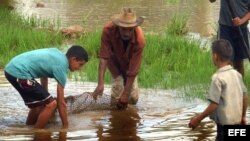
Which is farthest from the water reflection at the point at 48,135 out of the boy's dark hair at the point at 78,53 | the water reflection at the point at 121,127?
the boy's dark hair at the point at 78,53

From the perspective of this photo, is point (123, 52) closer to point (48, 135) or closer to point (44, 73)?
point (44, 73)

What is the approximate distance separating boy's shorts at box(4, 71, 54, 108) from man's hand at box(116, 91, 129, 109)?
106 centimetres

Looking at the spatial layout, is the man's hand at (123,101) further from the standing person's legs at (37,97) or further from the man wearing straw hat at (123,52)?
the standing person's legs at (37,97)

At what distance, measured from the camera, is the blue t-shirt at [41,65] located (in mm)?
6551

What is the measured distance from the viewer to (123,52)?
7.68 m

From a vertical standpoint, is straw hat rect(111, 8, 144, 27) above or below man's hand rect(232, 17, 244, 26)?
above

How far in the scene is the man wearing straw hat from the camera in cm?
736

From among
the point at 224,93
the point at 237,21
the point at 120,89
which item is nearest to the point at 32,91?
the point at 120,89

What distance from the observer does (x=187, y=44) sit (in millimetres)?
10914

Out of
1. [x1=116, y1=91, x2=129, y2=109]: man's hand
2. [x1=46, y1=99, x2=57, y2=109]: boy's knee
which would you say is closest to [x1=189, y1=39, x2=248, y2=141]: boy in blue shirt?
[x1=46, y1=99, x2=57, y2=109]: boy's knee

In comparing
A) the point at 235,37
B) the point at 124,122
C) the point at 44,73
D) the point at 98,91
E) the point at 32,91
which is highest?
the point at 235,37

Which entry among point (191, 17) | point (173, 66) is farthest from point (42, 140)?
point (191, 17)

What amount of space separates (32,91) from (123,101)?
4.17 feet

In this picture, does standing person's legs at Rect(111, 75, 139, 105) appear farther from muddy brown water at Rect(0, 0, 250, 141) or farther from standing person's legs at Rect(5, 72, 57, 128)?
standing person's legs at Rect(5, 72, 57, 128)
